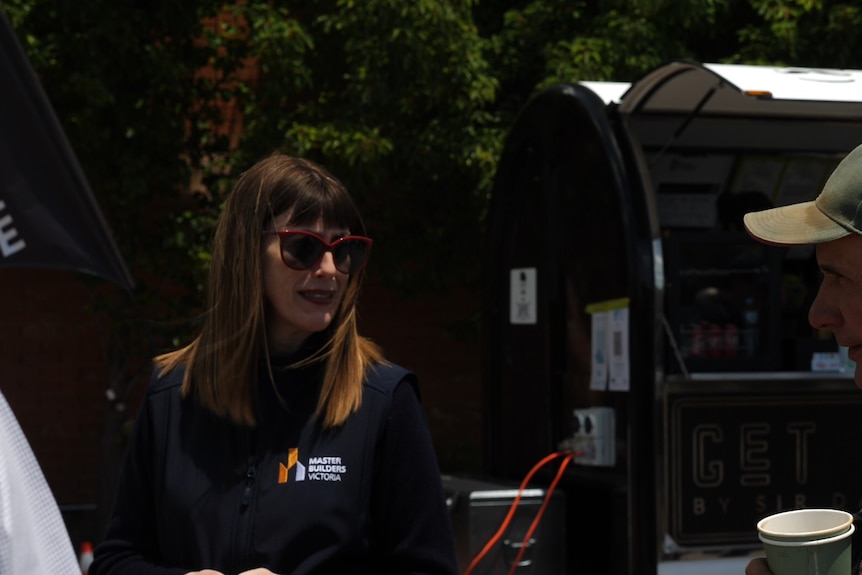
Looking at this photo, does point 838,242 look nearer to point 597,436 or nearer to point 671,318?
point 671,318

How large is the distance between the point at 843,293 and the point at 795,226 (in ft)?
0.43

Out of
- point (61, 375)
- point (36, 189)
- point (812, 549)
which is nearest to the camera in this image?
point (812, 549)

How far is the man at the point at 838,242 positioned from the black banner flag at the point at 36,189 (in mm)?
2661

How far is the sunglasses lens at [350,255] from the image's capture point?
265cm

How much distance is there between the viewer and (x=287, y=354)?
2.64 metres

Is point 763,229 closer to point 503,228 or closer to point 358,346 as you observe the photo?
point 358,346

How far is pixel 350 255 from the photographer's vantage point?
2.67m

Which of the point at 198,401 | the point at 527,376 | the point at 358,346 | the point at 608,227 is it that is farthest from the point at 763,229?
the point at 527,376

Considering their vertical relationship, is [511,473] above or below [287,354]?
below

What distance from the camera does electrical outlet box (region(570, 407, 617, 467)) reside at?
16.6 feet

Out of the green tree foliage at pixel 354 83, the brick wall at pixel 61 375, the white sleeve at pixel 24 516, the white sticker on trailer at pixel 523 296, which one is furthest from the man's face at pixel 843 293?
the brick wall at pixel 61 375

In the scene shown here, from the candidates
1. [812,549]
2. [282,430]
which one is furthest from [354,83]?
[812,549]

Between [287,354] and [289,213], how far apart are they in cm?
29

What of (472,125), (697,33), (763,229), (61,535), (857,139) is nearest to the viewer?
(61,535)
